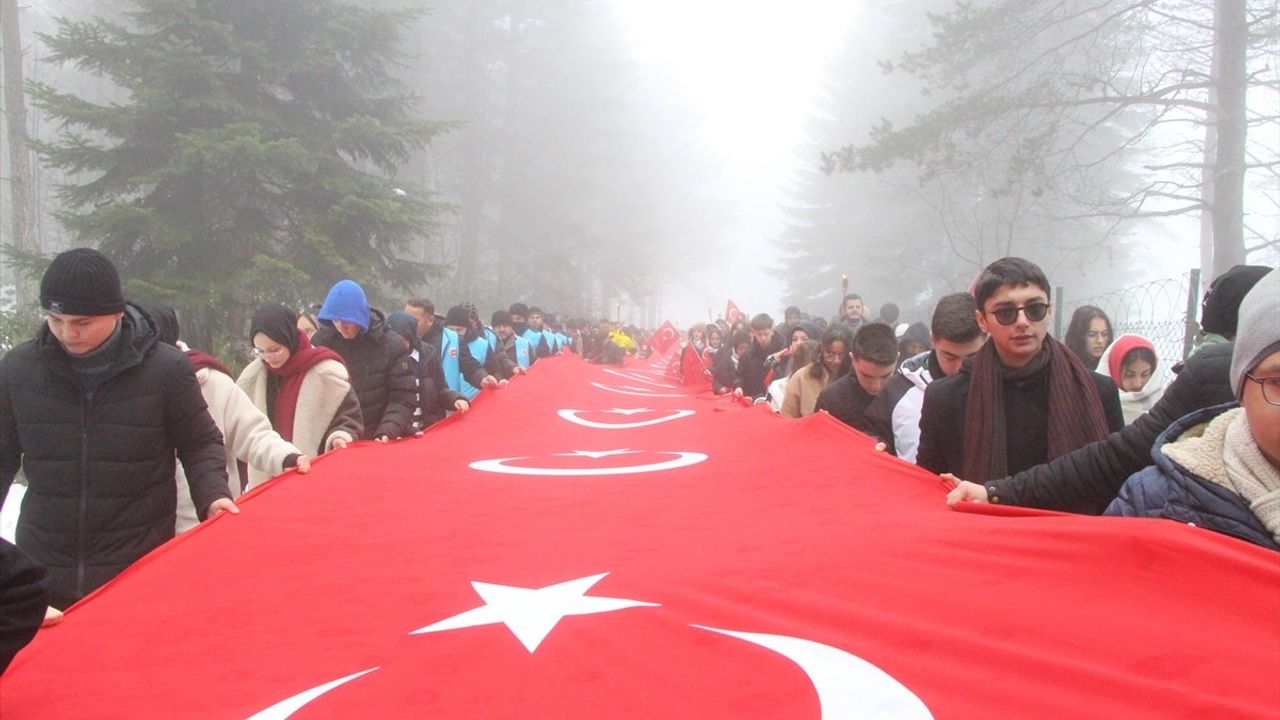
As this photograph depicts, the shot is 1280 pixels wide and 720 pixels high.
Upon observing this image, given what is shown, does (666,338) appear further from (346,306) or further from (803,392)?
(346,306)

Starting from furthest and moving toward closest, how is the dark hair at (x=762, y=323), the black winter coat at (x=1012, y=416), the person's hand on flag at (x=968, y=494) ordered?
the dark hair at (x=762, y=323), the black winter coat at (x=1012, y=416), the person's hand on flag at (x=968, y=494)

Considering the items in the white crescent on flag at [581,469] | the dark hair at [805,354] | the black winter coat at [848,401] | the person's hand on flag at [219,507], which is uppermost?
the dark hair at [805,354]

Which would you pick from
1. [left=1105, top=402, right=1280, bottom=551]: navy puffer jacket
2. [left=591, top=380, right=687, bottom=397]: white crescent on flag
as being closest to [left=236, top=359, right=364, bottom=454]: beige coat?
[left=1105, top=402, right=1280, bottom=551]: navy puffer jacket

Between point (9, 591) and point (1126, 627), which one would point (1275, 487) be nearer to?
point (1126, 627)

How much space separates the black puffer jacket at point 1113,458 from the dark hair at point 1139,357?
3.03m

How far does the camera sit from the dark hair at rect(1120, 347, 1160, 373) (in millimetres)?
6195

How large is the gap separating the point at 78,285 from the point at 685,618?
8.08 ft

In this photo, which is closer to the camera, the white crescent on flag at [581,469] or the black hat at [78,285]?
the black hat at [78,285]

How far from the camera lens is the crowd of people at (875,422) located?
2.34m

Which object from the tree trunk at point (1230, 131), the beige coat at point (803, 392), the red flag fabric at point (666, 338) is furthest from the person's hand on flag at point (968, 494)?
the red flag fabric at point (666, 338)

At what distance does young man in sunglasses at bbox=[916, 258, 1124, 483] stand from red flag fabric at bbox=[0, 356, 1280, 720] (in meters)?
0.31

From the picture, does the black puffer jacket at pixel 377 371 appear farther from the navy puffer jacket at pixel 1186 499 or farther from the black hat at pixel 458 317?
the navy puffer jacket at pixel 1186 499

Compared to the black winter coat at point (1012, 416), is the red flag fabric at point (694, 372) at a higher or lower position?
lower

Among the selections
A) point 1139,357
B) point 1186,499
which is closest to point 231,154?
point 1139,357
